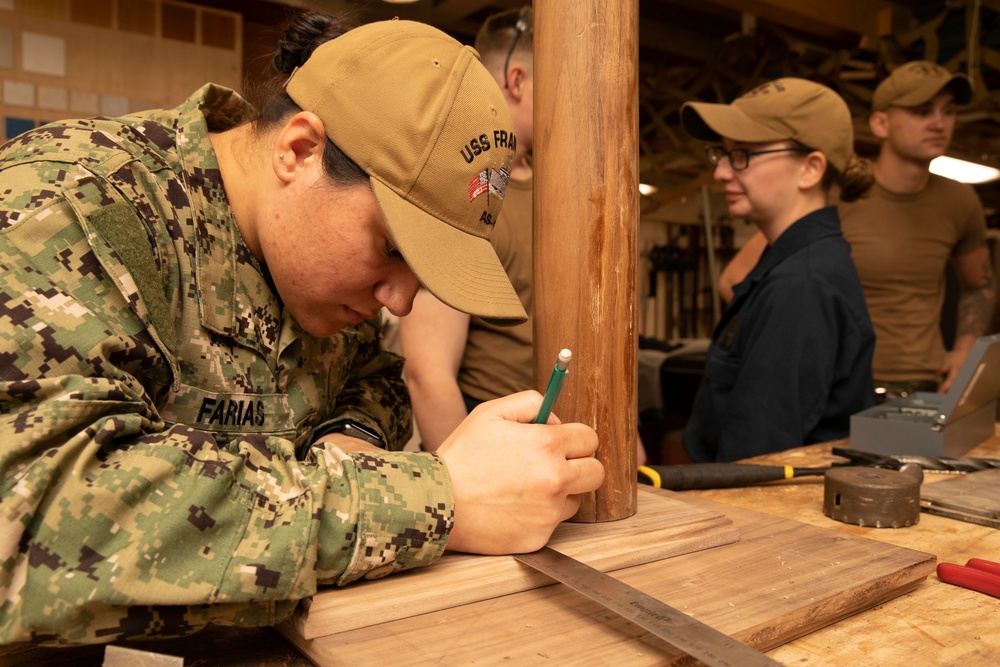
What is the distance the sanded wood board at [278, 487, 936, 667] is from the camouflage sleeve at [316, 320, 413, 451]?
562 mm

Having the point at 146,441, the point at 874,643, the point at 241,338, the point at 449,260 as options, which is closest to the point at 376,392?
the point at 241,338

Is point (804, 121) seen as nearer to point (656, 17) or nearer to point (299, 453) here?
point (299, 453)

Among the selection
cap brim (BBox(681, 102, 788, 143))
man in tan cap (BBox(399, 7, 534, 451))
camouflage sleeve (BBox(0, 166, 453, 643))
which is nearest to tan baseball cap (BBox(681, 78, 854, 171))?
cap brim (BBox(681, 102, 788, 143))

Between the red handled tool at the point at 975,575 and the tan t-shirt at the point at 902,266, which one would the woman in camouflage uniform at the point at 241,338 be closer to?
the red handled tool at the point at 975,575

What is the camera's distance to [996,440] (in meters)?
1.96

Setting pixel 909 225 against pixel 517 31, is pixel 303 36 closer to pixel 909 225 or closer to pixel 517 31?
pixel 517 31

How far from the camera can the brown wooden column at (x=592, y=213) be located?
102cm

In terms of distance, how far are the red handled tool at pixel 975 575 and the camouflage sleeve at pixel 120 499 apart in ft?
2.18

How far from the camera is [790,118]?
219cm

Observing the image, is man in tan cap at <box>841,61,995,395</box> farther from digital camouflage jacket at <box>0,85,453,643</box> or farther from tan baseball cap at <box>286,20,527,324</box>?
digital camouflage jacket at <box>0,85,453,643</box>

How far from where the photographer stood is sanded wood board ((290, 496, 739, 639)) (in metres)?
0.77

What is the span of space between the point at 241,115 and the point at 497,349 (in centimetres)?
109

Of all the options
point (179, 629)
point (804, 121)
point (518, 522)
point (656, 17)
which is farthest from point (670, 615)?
point (656, 17)

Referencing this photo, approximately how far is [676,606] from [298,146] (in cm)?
67
